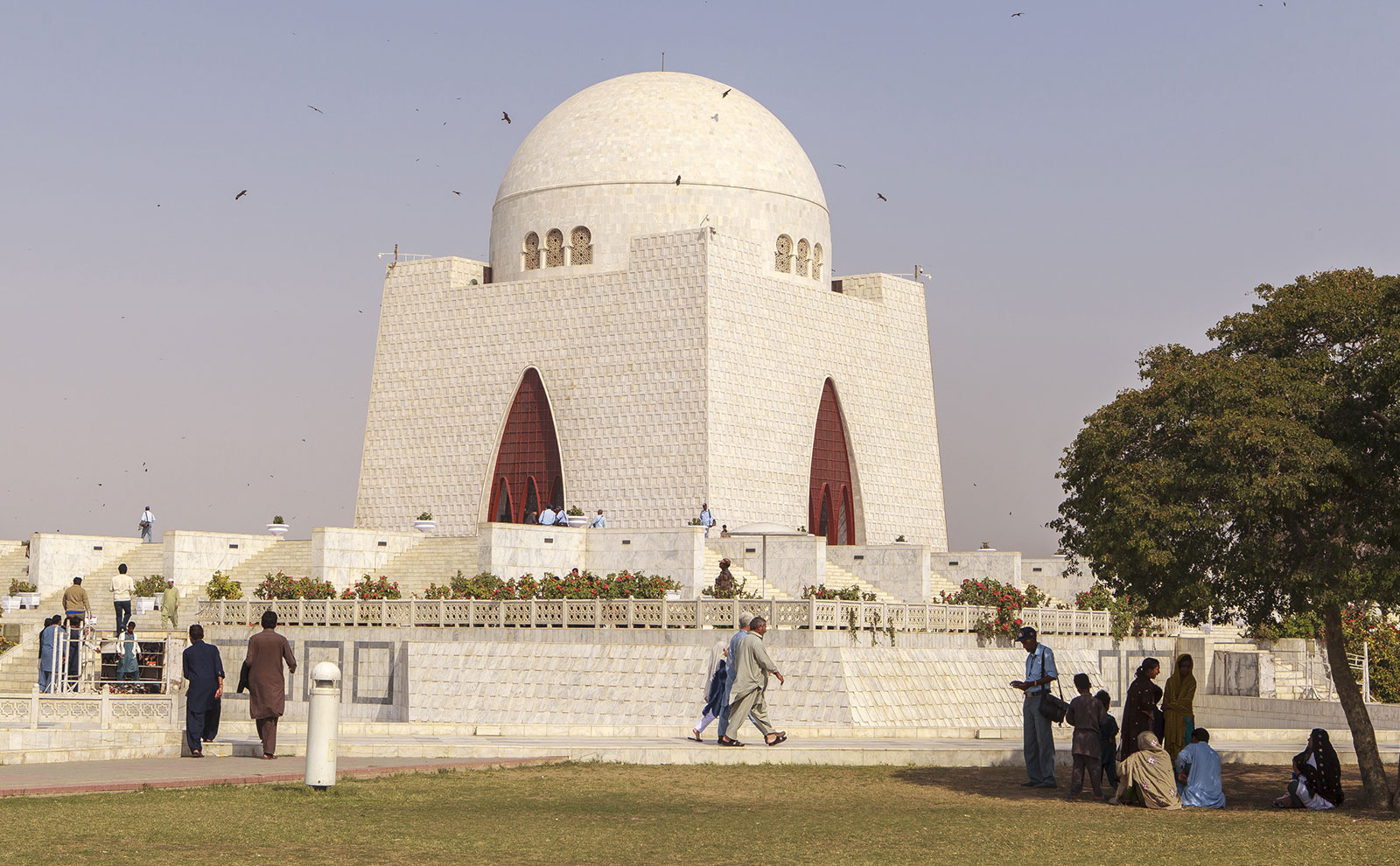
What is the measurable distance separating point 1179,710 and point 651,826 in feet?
14.3

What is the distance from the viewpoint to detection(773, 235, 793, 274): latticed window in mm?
35031

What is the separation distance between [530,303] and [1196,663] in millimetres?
14951

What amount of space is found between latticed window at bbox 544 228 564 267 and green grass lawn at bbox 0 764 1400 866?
76.2 feet

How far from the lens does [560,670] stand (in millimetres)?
20250

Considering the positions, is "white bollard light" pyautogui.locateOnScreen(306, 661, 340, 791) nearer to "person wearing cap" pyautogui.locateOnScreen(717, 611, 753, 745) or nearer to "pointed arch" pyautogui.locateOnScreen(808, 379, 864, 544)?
"person wearing cap" pyautogui.locateOnScreen(717, 611, 753, 745)

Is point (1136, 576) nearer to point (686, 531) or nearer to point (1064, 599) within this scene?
point (686, 531)

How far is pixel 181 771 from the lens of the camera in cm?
1175

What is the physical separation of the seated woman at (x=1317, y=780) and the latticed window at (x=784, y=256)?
2418cm

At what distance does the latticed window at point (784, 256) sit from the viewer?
1379 inches

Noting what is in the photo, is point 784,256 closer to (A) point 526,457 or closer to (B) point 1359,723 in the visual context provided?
(A) point 526,457

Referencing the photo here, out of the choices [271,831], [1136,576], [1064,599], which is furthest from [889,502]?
[271,831]

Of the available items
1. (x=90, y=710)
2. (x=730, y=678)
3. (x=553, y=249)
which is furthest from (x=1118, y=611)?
(x=90, y=710)

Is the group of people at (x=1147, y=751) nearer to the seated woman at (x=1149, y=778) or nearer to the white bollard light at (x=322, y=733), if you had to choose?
the seated woman at (x=1149, y=778)

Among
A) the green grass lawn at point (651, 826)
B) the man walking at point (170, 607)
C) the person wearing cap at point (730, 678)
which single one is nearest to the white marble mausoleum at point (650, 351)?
the man walking at point (170, 607)
